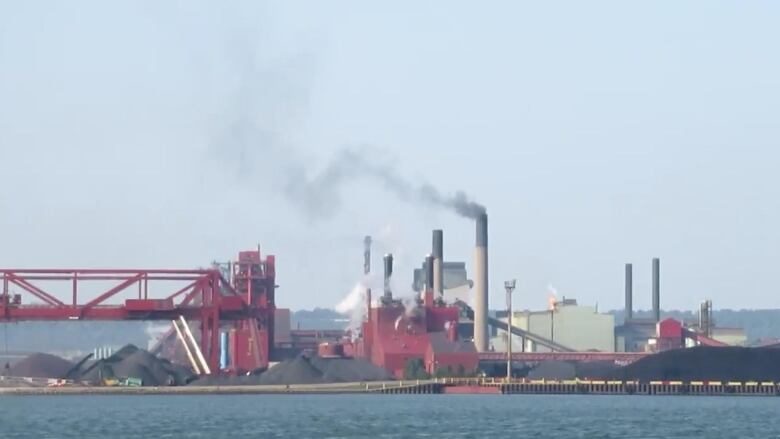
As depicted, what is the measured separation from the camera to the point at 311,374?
15650cm

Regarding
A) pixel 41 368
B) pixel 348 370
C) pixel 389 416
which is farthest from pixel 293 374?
pixel 389 416

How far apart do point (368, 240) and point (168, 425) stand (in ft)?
328

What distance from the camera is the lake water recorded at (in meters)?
91.2

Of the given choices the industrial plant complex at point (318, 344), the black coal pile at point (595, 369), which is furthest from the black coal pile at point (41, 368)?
the black coal pile at point (595, 369)

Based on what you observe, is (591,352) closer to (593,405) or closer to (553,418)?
(593,405)

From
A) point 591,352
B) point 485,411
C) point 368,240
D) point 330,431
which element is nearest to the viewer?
point 330,431

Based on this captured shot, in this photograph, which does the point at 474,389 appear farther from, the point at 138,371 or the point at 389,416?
the point at 389,416

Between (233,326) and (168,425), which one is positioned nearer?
(168,425)

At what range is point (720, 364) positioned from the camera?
150 m

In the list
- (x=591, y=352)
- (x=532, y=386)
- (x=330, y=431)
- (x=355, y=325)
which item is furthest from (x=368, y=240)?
(x=330, y=431)

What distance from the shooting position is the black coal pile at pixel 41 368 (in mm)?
168500

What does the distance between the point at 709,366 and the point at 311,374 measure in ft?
105

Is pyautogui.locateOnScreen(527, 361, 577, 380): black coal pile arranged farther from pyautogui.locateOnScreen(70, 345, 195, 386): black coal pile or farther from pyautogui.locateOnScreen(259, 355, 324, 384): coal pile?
pyautogui.locateOnScreen(70, 345, 195, 386): black coal pile

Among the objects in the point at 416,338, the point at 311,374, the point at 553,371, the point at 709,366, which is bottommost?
the point at 311,374
